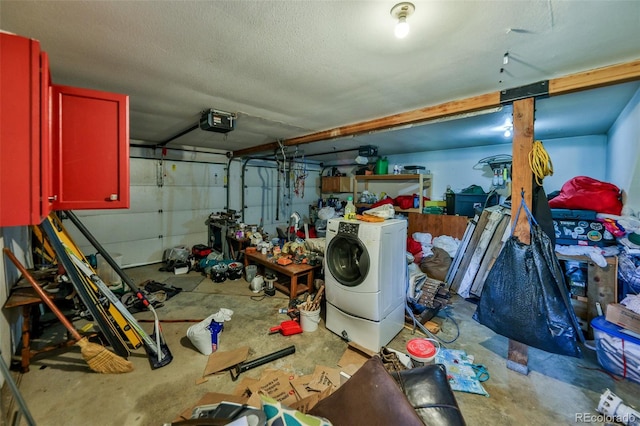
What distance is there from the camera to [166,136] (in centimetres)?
428

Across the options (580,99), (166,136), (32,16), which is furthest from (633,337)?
(166,136)

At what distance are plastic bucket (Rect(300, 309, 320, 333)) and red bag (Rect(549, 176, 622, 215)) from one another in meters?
3.09

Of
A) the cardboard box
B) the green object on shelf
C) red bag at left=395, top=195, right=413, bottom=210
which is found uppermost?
red bag at left=395, top=195, right=413, bottom=210

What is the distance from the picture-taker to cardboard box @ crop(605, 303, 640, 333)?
1904mm

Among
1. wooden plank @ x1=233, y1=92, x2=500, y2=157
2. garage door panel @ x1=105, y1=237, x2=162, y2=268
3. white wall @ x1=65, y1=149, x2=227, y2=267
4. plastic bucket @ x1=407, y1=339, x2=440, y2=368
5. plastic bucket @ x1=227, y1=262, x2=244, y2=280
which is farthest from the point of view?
garage door panel @ x1=105, y1=237, x2=162, y2=268

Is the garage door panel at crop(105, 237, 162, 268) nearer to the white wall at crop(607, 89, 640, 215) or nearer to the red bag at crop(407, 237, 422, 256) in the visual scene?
the red bag at crop(407, 237, 422, 256)


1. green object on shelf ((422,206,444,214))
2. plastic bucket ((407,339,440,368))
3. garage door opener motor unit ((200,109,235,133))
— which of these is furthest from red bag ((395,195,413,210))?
plastic bucket ((407,339,440,368))

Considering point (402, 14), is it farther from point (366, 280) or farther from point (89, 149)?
point (366, 280)

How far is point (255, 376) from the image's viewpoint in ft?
6.66

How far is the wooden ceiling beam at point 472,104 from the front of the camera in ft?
5.57

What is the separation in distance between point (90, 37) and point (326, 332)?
3063mm

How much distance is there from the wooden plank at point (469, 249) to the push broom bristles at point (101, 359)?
3.97m

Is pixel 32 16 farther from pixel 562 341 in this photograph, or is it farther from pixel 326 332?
pixel 562 341

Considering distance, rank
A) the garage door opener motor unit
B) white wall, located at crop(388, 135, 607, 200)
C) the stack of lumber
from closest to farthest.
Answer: the garage door opener motor unit → the stack of lumber → white wall, located at crop(388, 135, 607, 200)
